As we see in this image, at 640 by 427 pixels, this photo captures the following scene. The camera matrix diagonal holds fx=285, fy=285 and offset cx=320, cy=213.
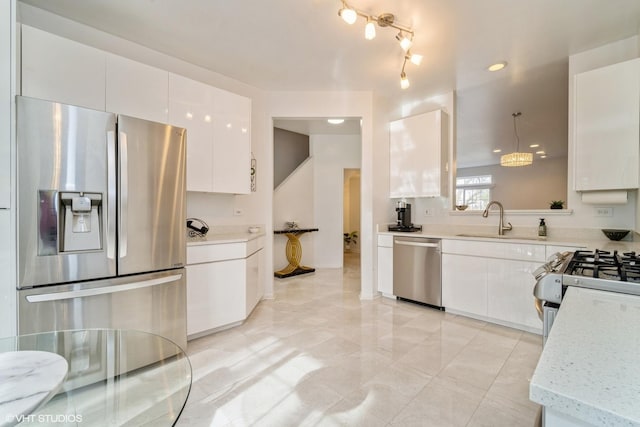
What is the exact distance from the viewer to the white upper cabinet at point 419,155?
11.6 feet

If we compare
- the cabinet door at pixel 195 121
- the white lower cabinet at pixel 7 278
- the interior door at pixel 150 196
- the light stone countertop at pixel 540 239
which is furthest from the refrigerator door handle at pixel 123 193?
the light stone countertop at pixel 540 239

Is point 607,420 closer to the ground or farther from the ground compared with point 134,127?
closer to the ground

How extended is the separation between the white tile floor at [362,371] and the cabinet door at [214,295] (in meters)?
0.14

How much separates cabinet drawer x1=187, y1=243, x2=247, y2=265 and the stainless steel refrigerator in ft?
0.67

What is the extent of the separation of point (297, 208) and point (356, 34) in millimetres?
3475

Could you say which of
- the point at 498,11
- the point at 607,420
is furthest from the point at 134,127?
the point at 498,11

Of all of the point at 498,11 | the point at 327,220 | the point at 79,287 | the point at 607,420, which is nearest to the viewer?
the point at 607,420

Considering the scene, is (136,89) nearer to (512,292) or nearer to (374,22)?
(374,22)

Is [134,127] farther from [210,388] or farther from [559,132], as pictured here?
[559,132]

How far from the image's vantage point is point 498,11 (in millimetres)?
2176

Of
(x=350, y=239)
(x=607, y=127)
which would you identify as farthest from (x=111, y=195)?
(x=350, y=239)

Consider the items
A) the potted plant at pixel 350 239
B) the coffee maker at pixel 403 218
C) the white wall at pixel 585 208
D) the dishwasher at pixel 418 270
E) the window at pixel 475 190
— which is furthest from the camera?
the window at pixel 475 190

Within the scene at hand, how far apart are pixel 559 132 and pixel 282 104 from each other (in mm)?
5880

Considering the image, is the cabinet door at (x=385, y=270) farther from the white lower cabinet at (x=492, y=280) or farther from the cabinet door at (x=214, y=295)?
the cabinet door at (x=214, y=295)
